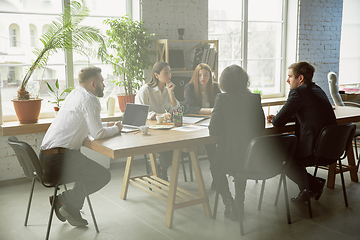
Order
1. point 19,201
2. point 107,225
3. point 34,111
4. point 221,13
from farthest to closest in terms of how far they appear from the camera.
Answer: point 221,13
point 34,111
point 19,201
point 107,225

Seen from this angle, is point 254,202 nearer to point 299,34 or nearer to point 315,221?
point 315,221

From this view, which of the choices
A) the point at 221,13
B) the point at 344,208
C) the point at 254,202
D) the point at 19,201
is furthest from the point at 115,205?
the point at 221,13

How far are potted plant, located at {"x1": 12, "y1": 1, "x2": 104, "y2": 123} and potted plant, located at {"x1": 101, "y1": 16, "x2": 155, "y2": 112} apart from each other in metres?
0.24

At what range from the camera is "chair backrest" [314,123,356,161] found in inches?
121

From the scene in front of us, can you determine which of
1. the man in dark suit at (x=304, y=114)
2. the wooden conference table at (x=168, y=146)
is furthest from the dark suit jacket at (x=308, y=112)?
the wooden conference table at (x=168, y=146)

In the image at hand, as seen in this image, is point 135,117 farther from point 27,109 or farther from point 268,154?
point 27,109

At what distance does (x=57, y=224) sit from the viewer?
10.3 feet

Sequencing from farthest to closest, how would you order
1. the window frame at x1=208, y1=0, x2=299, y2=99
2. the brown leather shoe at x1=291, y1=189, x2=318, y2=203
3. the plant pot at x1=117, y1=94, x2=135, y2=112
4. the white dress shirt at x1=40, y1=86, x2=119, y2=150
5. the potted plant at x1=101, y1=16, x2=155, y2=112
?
the window frame at x1=208, y1=0, x2=299, y2=99
the plant pot at x1=117, y1=94, x2=135, y2=112
the potted plant at x1=101, y1=16, x2=155, y2=112
the brown leather shoe at x1=291, y1=189, x2=318, y2=203
the white dress shirt at x1=40, y1=86, x2=119, y2=150

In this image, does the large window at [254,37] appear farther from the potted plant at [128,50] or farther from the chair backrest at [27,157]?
the chair backrest at [27,157]

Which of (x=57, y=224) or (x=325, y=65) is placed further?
(x=325, y=65)

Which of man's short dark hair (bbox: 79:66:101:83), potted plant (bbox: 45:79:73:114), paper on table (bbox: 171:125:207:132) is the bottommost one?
paper on table (bbox: 171:125:207:132)

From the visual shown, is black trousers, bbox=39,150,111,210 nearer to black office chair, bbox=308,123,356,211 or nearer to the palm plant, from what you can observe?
the palm plant

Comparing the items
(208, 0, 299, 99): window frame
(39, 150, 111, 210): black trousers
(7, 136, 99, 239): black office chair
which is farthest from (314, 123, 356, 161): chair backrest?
(208, 0, 299, 99): window frame

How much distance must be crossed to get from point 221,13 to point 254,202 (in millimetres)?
3261
